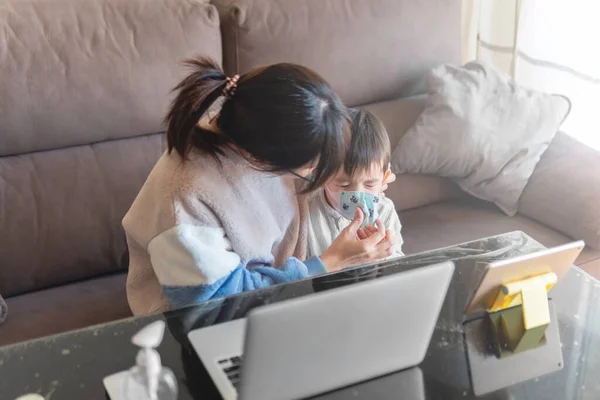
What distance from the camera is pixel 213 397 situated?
1.02 m

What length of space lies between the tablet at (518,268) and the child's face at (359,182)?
46 centimetres

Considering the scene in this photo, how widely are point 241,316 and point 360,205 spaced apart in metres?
0.52

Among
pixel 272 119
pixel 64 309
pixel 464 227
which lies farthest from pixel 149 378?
pixel 464 227

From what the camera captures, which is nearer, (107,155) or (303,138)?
(303,138)

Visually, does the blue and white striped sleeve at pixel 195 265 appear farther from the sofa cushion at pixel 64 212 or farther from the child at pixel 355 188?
the sofa cushion at pixel 64 212

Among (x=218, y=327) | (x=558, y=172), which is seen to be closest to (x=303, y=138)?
(x=218, y=327)

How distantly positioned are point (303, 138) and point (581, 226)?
1.16 meters

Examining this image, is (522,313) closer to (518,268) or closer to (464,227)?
(518,268)

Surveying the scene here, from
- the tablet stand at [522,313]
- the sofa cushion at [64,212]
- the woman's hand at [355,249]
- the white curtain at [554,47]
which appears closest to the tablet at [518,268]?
the tablet stand at [522,313]

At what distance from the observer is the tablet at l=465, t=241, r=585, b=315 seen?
3.83ft

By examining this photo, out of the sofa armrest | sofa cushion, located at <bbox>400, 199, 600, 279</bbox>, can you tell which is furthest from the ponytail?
the sofa armrest

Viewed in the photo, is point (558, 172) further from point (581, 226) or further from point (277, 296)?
point (277, 296)

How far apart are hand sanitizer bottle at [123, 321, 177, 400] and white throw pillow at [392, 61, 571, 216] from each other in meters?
1.39

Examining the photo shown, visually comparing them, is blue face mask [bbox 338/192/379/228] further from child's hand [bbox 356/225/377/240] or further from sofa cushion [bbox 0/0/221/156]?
sofa cushion [bbox 0/0/221/156]
